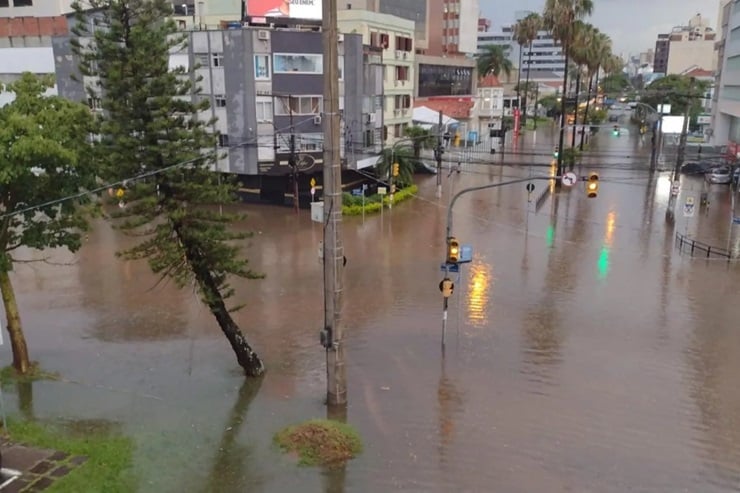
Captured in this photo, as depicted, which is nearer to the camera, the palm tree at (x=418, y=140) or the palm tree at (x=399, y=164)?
the palm tree at (x=399, y=164)

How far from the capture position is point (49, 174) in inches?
607

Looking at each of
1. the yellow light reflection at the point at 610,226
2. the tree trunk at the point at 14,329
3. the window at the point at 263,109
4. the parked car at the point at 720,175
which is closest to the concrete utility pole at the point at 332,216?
the tree trunk at the point at 14,329

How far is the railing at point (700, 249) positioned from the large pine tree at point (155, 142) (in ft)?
75.4

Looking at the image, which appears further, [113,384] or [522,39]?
[522,39]

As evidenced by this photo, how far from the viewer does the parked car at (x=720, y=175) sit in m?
50.6

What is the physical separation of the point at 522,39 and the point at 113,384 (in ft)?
194

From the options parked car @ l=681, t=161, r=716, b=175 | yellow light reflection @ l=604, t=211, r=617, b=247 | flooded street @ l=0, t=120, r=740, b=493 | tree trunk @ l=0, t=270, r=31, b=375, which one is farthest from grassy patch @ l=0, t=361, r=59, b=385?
parked car @ l=681, t=161, r=716, b=175

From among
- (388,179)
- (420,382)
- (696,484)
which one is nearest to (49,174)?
(420,382)

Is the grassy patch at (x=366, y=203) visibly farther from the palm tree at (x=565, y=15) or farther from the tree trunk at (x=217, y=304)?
the tree trunk at (x=217, y=304)

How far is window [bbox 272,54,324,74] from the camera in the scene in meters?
37.1

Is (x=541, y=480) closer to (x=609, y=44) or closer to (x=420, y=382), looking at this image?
(x=420, y=382)

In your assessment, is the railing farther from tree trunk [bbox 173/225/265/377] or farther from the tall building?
the tall building

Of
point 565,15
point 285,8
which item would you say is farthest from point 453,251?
point 565,15

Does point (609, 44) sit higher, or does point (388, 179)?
point (609, 44)
